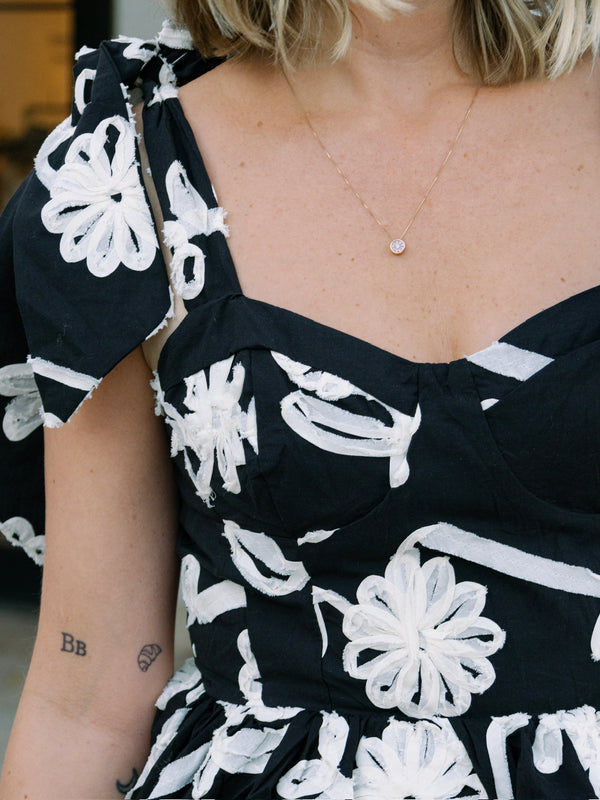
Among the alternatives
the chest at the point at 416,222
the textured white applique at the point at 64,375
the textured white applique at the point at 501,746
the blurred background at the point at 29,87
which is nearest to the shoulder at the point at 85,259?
the textured white applique at the point at 64,375

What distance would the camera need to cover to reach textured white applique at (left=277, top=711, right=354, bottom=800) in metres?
1.14

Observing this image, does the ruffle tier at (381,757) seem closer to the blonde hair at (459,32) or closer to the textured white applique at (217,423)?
the textured white applique at (217,423)

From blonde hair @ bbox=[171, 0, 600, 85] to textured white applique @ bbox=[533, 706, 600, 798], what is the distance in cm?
82

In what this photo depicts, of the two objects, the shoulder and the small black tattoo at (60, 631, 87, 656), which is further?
the small black tattoo at (60, 631, 87, 656)

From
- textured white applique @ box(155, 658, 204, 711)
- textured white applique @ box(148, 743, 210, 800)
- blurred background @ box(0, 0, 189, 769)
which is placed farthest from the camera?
blurred background @ box(0, 0, 189, 769)

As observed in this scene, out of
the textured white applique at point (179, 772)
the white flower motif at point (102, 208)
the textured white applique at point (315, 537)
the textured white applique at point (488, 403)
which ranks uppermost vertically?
the white flower motif at point (102, 208)

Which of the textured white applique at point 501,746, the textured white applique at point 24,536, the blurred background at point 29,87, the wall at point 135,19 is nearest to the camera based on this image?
the textured white applique at point 501,746

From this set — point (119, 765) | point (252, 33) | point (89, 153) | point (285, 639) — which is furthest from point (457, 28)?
point (119, 765)

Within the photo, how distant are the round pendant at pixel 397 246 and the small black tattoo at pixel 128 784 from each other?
753mm

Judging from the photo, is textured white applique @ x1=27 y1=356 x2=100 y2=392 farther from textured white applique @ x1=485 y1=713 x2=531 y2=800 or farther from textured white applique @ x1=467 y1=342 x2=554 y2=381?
textured white applique @ x1=485 y1=713 x2=531 y2=800

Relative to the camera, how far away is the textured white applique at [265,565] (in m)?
1.19

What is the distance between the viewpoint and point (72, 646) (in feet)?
4.31

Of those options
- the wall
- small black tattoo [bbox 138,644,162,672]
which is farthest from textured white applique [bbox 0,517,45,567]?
the wall

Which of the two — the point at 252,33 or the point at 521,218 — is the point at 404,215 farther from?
the point at 252,33
